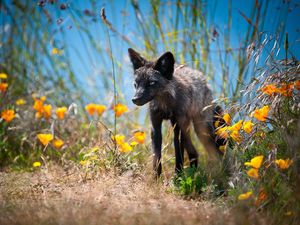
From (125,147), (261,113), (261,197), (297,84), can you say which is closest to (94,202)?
(125,147)

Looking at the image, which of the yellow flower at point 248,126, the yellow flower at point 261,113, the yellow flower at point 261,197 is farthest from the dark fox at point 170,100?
the yellow flower at point 261,197

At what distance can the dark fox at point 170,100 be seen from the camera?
546cm

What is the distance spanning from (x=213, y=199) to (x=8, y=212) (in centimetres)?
205

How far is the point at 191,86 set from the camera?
5.93 meters

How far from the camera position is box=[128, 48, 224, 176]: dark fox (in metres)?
5.46

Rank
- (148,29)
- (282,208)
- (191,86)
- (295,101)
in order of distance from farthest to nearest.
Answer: (148,29) → (191,86) → (295,101) → (282,208)

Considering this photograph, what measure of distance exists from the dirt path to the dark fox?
731 mm

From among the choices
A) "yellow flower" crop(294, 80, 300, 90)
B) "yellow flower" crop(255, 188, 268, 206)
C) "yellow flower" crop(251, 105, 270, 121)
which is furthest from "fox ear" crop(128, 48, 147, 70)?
"yellow flower" crop(255, 188, 268, 206)

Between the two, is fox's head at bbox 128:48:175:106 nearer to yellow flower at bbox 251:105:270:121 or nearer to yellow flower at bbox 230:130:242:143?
yellow flower at bbox 230:130:242:143

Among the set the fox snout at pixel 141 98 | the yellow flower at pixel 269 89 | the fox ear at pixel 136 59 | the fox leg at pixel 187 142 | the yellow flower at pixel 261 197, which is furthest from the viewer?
the fox leg at pixel 187 142

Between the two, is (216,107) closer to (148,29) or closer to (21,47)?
(148,29)

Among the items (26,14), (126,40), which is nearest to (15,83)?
(26,14)

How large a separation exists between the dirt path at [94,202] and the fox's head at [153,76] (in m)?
1.04

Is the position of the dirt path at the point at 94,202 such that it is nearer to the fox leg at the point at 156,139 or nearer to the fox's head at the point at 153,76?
the fox leg at the point at 156,139
